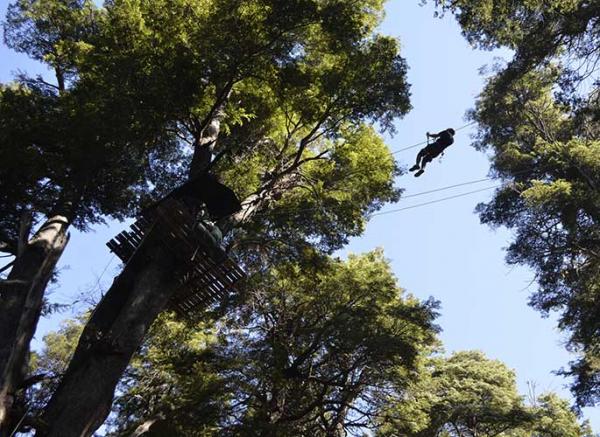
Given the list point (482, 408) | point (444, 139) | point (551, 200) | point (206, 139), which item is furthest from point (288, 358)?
point (482, 408)

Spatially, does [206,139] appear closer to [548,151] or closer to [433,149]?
[433,149]

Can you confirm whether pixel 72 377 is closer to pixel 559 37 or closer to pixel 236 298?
pixel 236 298

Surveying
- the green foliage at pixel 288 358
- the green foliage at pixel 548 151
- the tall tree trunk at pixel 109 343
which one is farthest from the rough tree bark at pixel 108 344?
the green foliage at pixel 548 151

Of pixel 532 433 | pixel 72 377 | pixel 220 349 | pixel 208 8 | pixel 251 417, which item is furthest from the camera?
pixel 532 433

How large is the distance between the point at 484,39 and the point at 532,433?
12.8m

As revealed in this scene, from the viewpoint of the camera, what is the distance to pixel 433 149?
7102 mm

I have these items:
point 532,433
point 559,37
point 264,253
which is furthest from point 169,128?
point 532,433

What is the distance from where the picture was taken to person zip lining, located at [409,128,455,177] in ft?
22.8

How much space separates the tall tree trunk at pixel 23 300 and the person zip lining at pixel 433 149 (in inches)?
204

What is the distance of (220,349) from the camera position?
10391mm

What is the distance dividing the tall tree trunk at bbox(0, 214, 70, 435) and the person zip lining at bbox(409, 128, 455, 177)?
519 centimetres

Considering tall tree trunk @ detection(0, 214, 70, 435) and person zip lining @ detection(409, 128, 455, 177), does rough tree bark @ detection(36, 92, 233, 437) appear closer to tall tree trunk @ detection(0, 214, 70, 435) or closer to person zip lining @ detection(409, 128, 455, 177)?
tall tree trunk @ detection(0, 214, 70, 435)

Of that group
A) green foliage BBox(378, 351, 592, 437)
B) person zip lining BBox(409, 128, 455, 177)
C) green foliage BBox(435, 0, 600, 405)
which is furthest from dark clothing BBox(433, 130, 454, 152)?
green foliage BBox(378, 351, 592, 437)

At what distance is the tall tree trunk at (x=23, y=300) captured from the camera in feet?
16.2
